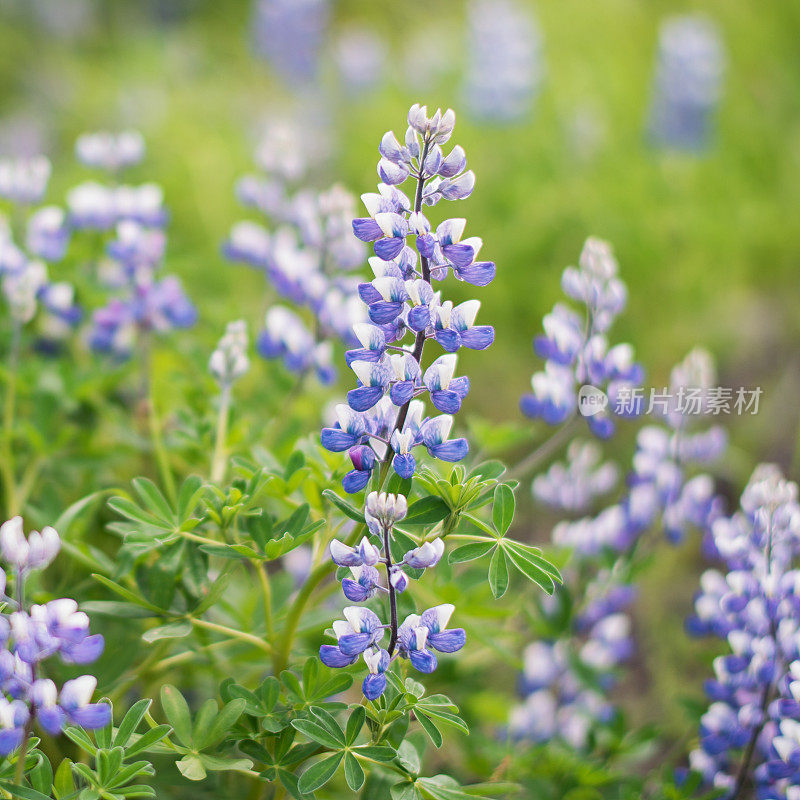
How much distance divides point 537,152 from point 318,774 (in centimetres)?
386

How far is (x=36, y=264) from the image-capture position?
65.7 inches

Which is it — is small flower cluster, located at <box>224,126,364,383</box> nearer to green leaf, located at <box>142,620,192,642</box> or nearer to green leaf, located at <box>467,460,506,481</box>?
green leaf, located at <box>467,460,506,481</box>

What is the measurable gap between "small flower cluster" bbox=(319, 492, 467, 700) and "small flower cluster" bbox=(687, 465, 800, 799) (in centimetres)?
60

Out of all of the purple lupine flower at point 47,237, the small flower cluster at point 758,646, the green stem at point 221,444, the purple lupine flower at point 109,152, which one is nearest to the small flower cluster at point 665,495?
the small flower cluster at point 758,646

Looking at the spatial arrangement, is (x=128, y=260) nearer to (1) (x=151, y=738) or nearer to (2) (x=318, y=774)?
(1) (x=151, y=738)

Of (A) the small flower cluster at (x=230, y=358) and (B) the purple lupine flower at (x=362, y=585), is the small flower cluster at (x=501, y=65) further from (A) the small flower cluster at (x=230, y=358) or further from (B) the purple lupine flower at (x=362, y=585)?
(B) the purple lupine flower at (x=362, y=585)

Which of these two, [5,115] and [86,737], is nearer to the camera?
[86,737]

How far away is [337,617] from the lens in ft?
4.40

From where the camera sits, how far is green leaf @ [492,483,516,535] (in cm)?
116

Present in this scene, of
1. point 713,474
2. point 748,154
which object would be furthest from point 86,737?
point 748,154

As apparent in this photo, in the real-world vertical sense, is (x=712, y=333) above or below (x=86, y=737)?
above

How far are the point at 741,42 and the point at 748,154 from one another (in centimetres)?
161

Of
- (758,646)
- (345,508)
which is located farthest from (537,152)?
(345,508)

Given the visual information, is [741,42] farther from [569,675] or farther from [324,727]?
[324,727]
